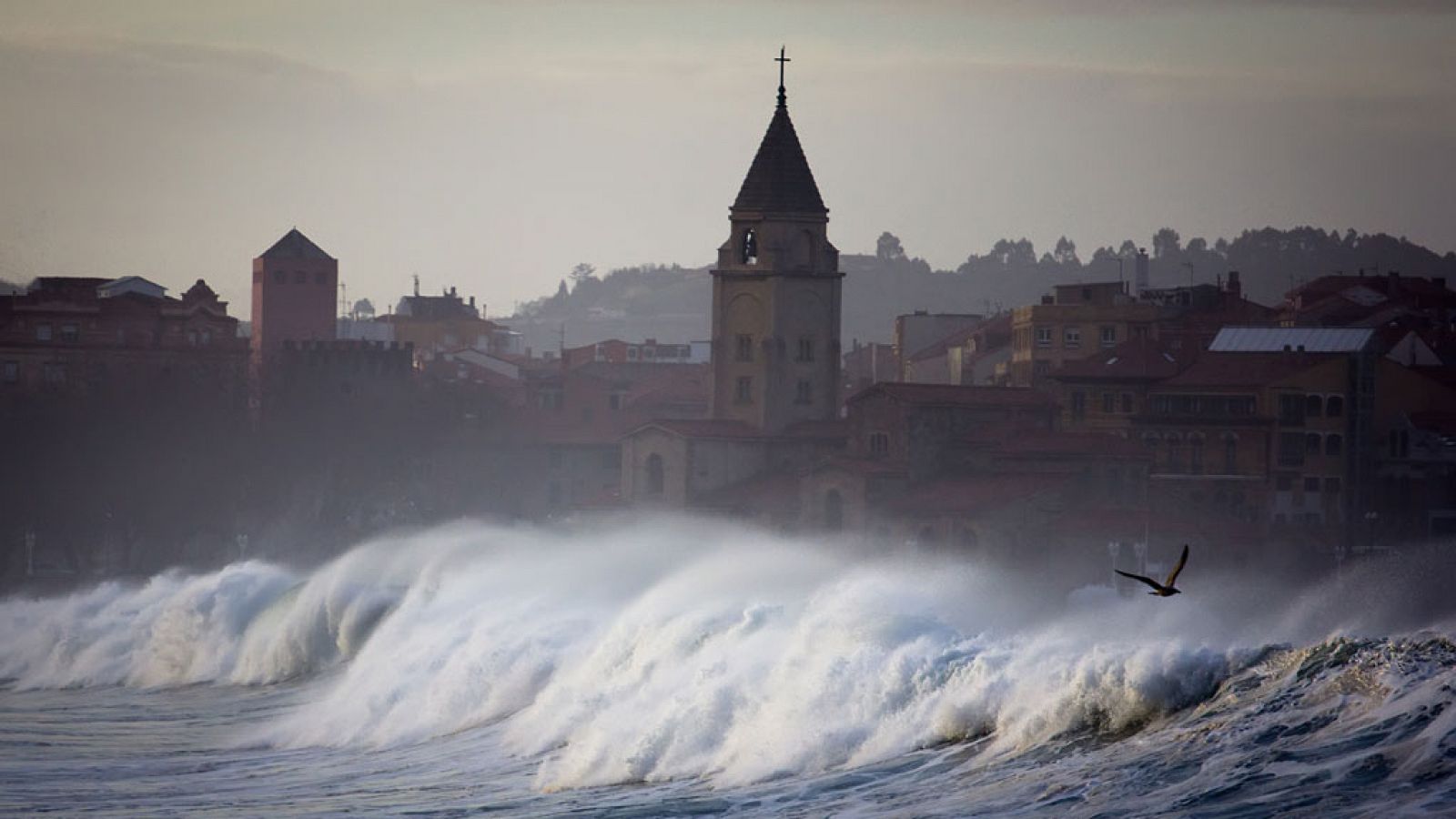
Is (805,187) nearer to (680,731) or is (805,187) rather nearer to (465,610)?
(465,610)

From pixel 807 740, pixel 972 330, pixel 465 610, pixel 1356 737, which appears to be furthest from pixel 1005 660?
pixel 972 330

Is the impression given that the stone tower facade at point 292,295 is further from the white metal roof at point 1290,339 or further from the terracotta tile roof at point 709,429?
the white metal roof at point 1290,339

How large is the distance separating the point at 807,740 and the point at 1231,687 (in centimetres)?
580

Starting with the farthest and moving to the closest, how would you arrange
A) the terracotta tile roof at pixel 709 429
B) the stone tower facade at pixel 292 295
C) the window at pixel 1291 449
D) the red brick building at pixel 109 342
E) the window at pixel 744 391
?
the stone tower facade at pixel 292 295 < the red brick building at pixel 109 342 < the window at pixel 744 391 < the terracotta tile roof at pixel 709 429 < the window at pixel 1291 449

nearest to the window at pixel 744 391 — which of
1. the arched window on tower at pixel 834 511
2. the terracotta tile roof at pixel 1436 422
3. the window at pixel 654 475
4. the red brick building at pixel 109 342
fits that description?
the window at pixel 654 475

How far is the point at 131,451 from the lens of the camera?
10238 cm

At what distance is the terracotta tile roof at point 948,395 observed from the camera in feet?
292

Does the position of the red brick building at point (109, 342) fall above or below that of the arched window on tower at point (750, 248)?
below

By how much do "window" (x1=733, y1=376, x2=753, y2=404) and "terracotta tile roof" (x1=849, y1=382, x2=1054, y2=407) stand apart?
719 centimetres

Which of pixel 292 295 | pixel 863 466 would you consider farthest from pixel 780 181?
pixel 292 295

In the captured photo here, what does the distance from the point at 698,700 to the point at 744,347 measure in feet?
200

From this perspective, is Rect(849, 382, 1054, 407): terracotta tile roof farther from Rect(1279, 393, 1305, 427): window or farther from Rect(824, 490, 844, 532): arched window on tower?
Rect(1279, 393, 1305, 427): window

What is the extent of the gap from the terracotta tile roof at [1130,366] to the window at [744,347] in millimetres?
10916

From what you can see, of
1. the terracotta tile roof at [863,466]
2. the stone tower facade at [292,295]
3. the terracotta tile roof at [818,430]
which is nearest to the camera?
the terracotta tile roof at [863,466]
